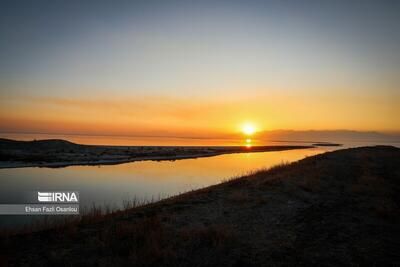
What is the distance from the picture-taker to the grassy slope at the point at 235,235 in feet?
22.4

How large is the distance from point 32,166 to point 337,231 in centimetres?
3471

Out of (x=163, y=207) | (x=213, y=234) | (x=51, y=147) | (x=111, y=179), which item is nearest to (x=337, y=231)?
(x=213, y=234)

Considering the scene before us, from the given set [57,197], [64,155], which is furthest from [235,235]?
[64,155]

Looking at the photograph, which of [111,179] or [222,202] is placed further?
[111,179]

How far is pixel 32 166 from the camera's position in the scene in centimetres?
3309

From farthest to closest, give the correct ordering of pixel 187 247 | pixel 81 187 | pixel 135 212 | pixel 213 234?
pixel 81 187 < pixel 135 212 < pixel 213 234 < pixel 187 247

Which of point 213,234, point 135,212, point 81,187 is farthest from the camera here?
point 81,187

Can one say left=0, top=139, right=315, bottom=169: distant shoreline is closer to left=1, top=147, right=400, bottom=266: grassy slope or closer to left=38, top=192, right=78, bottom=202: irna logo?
left=38, top=192, right=78, bottom=202: irna logo

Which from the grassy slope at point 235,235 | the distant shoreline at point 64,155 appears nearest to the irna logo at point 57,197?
the grassy slope at point 235,235

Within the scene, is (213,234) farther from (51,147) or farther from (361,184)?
(51,147)

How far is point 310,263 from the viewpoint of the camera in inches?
259

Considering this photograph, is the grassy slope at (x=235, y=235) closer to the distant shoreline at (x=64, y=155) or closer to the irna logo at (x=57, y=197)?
the irna logo at (x=57, y=197)

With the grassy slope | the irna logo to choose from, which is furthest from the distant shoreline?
the grassy slope

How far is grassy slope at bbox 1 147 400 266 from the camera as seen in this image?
6.82m
